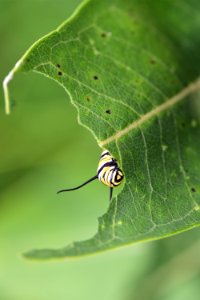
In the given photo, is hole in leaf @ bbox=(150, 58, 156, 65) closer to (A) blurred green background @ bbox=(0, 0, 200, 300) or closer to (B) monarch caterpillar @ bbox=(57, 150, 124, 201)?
(B) monarch caterpillar @ bbox=(57, 150, 124, 201)

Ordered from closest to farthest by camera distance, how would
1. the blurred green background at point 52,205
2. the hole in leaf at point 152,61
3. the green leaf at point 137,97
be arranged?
1. the green leaf at point 137,97
2. the hole in leaf at point 152,61
3. the blurred green background at point 52,205

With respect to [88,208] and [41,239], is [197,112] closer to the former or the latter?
[88,208]

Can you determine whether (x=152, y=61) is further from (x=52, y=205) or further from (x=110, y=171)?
(x=52, y=205)

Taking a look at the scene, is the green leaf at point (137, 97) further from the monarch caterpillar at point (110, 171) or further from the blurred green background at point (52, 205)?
the blurred green background at point (52, 205)

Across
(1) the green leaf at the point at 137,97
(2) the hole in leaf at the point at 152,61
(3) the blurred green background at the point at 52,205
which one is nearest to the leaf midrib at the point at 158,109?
(1) the green leaf at the point at 137,97

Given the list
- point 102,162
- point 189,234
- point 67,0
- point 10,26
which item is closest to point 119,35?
point 102,162

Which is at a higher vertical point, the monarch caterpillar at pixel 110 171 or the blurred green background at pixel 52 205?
the blurred green background at pixel 52 205
